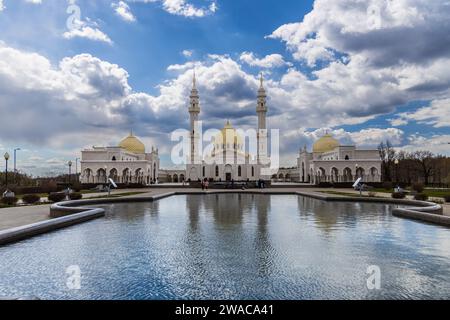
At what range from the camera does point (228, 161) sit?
2283 inches

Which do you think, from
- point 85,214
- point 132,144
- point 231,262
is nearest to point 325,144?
point 132,144

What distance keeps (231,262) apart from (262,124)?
50.2 meters

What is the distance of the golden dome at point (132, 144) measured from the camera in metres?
59.1

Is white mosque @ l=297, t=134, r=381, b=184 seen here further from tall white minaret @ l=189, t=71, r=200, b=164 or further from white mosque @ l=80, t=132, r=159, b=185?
white mosque @ l=80, t=132, r=159, b=185

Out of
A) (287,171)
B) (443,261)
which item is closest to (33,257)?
(443,261)

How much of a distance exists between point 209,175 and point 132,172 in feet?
42.7

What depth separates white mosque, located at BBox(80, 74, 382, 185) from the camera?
5206 cm

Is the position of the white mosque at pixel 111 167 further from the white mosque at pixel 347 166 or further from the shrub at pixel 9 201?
the shrub at pixel 9 201

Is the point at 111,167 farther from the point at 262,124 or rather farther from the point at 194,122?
the point at 262,124

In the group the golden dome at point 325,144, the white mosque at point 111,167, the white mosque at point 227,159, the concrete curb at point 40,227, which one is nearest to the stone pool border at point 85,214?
the concrete curb at point 40,227

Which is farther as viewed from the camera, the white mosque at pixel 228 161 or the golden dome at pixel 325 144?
the golden dome at pixel 325 144

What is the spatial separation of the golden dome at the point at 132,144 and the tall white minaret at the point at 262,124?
21.4 metres

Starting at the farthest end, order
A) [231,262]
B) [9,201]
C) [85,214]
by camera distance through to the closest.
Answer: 1. [9,201]
2. [85,214]
3. [231,262]

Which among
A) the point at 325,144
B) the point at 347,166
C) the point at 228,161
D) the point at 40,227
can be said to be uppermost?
the point at 325,144
